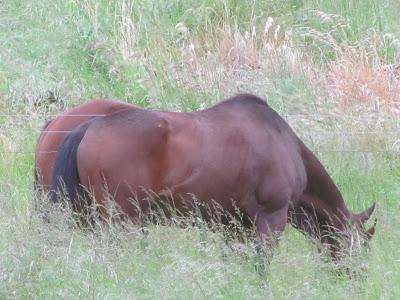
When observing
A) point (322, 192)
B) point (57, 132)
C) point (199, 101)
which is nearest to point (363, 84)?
point (199, 101)

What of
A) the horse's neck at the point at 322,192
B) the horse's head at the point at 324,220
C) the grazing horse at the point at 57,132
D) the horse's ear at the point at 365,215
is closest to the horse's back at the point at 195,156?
the horse's neck at the point at 322,192

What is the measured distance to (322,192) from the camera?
268 inches

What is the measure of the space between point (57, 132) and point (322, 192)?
6.27 feet

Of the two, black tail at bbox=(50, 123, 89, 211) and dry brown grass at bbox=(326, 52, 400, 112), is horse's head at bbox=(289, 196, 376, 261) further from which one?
dry brown grass at bbox=(326, 52, 400, 112)

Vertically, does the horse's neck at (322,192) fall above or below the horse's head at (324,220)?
above

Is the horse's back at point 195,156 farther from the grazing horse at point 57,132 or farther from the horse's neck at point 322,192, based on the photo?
the grazing horse at point 57,132

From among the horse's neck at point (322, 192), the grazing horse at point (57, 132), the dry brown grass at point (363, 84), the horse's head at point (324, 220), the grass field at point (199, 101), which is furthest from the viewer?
the dry brown grass at point (363, 84)

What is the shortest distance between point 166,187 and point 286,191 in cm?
88

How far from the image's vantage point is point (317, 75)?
9984 mm

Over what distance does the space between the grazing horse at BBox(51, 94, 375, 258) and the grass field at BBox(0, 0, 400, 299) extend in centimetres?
23

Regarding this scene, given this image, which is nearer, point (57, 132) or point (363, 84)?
point (57, 132)

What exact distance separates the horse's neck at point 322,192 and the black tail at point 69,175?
1.64m

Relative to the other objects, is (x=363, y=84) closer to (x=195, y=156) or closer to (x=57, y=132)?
(x=195, y=156)

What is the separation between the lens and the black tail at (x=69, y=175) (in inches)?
239
